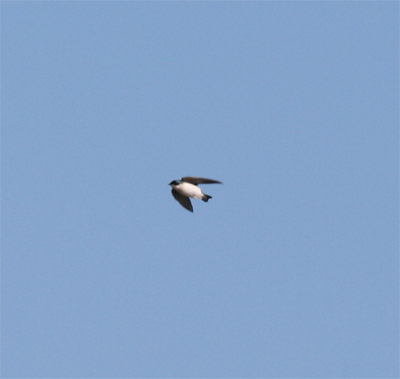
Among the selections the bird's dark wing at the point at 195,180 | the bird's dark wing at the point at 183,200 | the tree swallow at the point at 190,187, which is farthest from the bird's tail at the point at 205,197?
the bird's dark wing at the point at 183,200

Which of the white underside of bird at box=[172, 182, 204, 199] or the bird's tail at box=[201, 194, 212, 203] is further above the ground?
the white underside of bird at box=[172, 182, 204, 199]

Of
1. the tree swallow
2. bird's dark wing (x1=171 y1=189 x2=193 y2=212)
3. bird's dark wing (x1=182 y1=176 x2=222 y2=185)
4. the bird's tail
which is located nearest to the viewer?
bird's dark wing (x1=182 y1=176 x2=222 y2=185)

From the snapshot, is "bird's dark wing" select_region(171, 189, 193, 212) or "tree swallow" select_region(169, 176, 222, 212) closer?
"tree swallow" select_region(169, 176, 222, 212)

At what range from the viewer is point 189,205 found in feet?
137

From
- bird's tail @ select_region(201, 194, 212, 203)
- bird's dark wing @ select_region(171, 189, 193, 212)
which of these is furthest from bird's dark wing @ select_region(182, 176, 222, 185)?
bird's dark wing @ select_region(171, 189, 193, 212)

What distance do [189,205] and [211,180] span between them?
9.35 feet

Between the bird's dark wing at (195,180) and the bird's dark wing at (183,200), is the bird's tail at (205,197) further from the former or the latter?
the bird's dark wing at (183,200)

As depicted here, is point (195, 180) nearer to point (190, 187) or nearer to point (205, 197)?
point (190, 187)

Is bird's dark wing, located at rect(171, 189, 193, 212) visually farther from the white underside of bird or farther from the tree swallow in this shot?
the white underside of bird

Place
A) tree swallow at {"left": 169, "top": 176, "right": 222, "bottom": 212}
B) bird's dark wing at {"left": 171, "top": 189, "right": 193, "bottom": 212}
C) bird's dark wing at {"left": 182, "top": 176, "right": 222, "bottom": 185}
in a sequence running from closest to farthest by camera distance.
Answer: bird's dark wing at {"left": 182, "top": 176, "right": 222, "bottom": 185} → tree swallow at {"left": 169, "top": 176, "right": 222, "bottom": 212} → bird's dark wing at {"left": 171, "top": 189, "right": 193, "bottom": 212}

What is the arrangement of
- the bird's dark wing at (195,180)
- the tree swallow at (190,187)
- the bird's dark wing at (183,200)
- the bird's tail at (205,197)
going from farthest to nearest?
the bird's dark wing at (183,200)
the bird's tail at (205,197)
the tree swallow at (190,187)
the bird's dark wing at (195,180)

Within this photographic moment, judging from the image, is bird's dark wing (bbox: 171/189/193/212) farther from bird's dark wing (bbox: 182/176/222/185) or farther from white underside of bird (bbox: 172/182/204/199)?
bird's dark wing (bbox: 182/176/222/185)

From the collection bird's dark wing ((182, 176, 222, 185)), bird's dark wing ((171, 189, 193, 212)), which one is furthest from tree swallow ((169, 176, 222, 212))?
bird's dark wing ((171, 189, 193, 212))

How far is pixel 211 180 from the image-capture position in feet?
129
